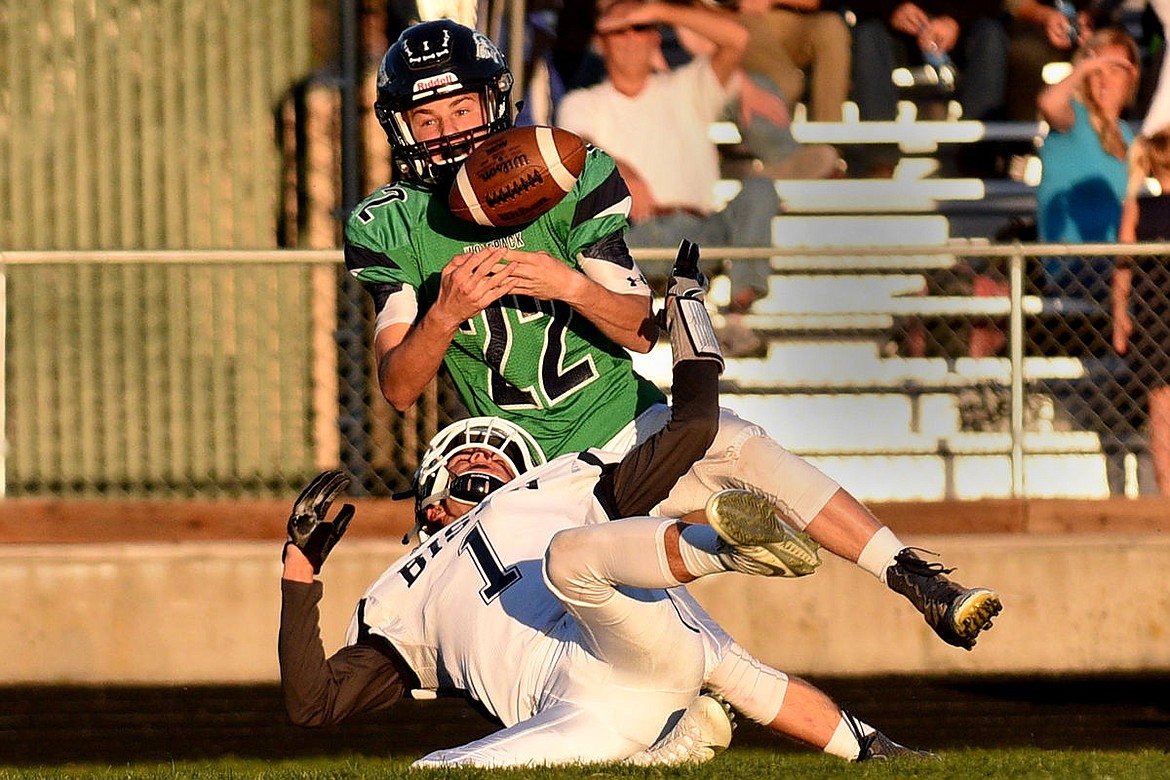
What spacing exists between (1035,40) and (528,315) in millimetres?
6142

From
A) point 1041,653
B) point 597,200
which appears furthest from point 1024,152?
point 597,200

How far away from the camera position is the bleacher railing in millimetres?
9703

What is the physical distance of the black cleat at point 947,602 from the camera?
5562 mm

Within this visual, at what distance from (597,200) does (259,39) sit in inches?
227

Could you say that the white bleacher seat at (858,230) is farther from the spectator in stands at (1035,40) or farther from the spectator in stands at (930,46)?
the spectator in stands at (1035,40)

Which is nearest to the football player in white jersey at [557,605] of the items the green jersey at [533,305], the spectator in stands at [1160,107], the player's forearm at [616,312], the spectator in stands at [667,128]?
the player's forearm at [616,312]

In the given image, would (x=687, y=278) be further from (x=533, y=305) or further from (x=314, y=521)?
(x=314, y=521)

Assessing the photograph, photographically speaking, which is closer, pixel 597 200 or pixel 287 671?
pixel 287 671

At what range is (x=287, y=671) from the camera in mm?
5492

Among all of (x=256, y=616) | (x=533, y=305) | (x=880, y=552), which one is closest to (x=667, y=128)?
(x=256, y=616)

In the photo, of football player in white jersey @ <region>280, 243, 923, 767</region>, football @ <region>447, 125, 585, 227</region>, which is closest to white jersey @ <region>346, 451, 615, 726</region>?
football player in white jersey @ <region>280, 243, 923, 767</region>

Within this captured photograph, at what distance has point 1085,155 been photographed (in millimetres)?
10594

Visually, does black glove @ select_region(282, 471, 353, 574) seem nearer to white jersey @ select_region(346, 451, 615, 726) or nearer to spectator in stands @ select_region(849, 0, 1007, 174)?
white jersey @ select_region(346, 451, 615, 726)

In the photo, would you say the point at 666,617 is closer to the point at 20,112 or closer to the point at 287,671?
the point at 287,671
